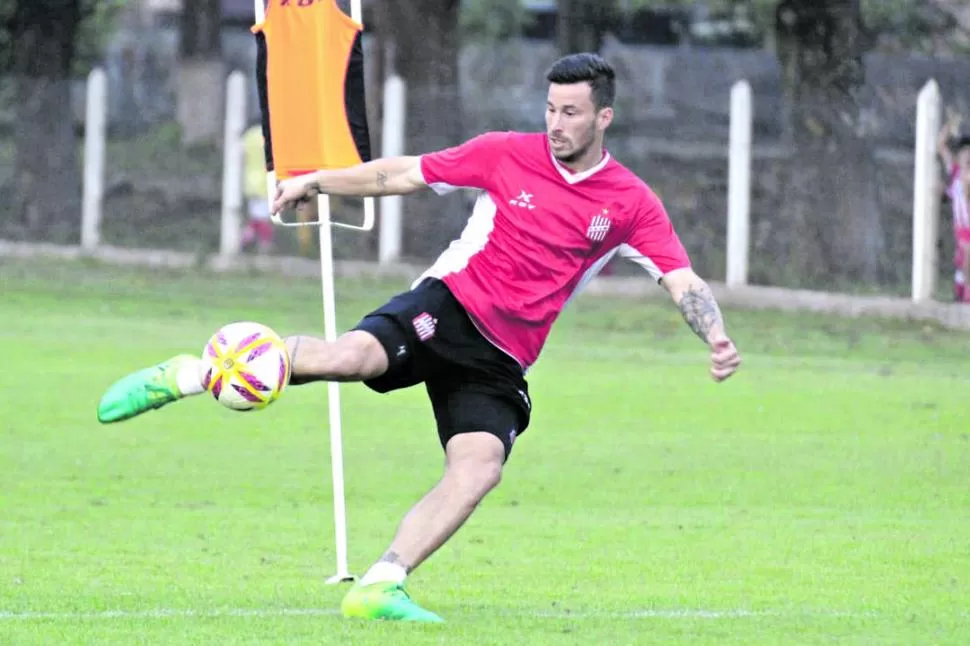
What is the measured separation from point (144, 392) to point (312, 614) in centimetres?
100

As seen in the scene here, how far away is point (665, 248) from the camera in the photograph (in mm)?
8109

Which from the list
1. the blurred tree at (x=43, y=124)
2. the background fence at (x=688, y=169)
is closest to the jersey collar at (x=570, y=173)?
the background fence at (x=688, y=169)

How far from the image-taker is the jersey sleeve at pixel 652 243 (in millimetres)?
8078

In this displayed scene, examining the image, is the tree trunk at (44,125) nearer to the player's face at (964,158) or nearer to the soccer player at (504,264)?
the player's face at (964,158)

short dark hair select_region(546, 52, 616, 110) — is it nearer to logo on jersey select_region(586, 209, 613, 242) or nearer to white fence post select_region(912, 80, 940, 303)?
logo on jersey select_region(586, 209, 613, 242)

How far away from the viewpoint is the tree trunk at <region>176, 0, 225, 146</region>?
1694 inches

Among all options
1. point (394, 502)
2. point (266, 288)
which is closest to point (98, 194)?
point (266, 288)

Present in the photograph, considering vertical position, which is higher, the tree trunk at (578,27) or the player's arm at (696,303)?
the tree trunk at (578,27)

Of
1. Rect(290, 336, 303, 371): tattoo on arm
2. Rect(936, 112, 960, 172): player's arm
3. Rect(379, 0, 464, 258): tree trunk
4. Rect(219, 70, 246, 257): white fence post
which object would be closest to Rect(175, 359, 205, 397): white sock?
Rect(290, 336, 303, 371): tattoo on arm

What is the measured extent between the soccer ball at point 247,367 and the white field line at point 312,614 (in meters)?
0.83

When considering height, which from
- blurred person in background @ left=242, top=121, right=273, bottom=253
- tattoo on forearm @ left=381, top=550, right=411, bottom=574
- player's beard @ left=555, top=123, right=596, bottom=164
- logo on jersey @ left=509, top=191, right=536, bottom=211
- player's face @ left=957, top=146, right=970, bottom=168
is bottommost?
blurred person in background @ left=242, top=121, right=273, bottom=253

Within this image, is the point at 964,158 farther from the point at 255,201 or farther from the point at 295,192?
the point at 295,192

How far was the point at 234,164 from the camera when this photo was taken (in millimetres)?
29734

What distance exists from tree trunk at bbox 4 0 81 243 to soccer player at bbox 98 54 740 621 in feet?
77.6
